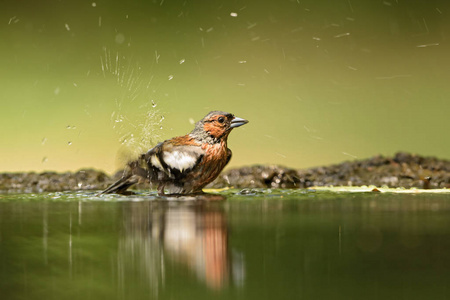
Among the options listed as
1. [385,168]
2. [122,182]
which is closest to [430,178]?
[385,168]

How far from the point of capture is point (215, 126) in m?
8.46

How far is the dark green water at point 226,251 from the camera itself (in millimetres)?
3211

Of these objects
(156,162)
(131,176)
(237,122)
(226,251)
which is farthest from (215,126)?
(226,251)

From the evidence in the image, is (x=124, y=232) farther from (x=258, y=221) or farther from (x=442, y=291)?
(x=442, y=291)

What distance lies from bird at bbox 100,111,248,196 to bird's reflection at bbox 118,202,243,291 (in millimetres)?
1280

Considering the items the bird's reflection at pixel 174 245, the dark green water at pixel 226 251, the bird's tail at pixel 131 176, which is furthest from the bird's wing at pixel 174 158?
the bird's reflection at pixel 174 245

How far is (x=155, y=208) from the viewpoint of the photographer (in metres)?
7.19

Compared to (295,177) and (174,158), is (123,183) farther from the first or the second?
(295,177)

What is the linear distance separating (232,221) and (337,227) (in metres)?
0.96

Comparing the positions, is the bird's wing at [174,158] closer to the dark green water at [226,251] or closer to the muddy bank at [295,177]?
the dark green water at [226,251]

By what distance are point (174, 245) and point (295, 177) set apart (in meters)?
6.33

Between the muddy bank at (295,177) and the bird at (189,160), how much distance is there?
1.93m

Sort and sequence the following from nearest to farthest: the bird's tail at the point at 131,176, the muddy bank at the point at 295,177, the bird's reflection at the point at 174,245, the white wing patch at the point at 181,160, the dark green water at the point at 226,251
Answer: the dark green water at the point at 226,251 < the bird's reflection at the point at 174,245 < the white wing patch at the point at 181,160 < the bird's tail at the point at 131,176 < the muddy bank at the point at 295,177

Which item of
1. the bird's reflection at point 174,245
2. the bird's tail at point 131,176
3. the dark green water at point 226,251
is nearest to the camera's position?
the dark green water at point 226,251
